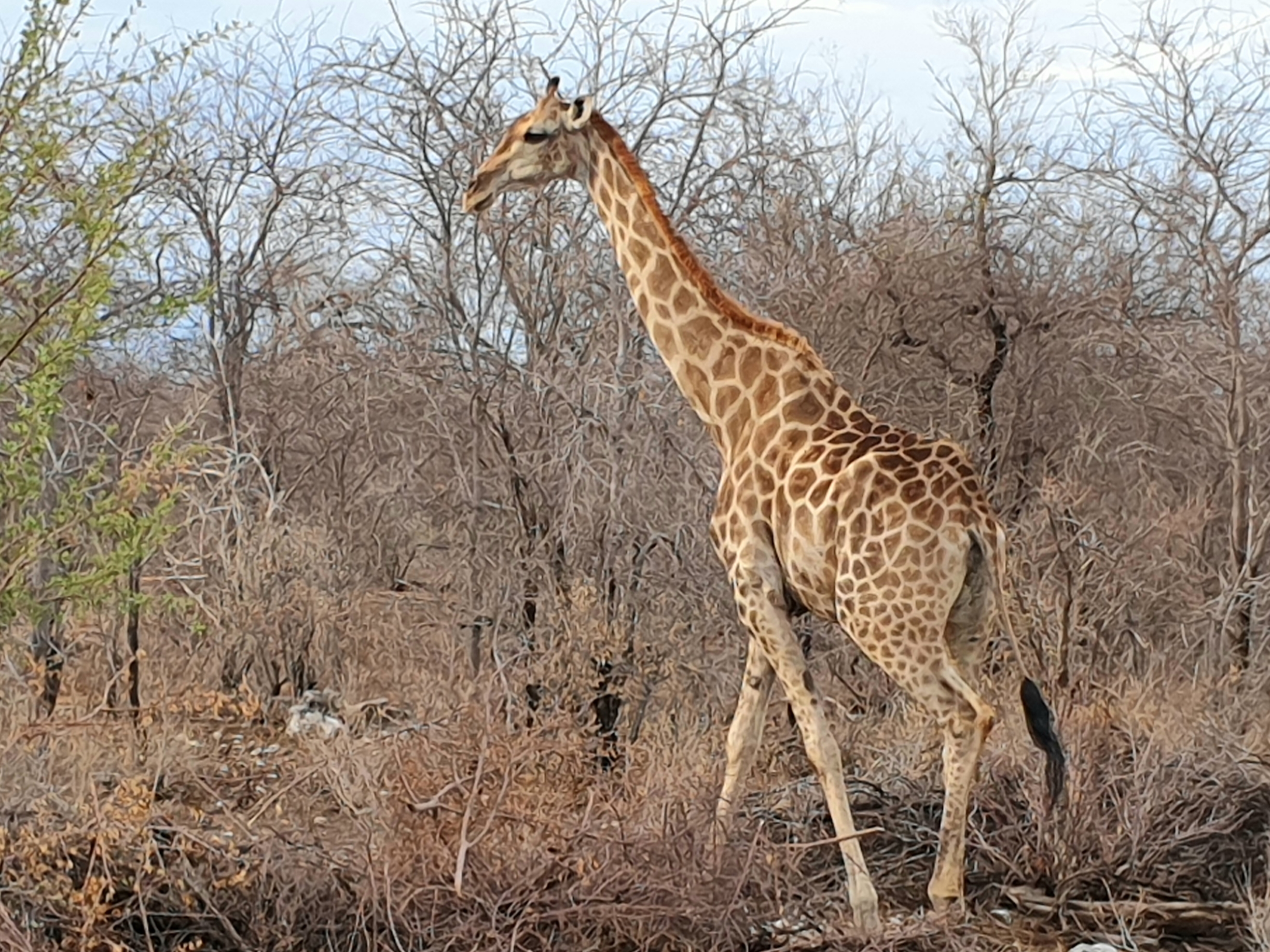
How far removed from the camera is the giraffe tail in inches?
195

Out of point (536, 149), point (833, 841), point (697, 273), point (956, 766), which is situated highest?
point (536, 149)

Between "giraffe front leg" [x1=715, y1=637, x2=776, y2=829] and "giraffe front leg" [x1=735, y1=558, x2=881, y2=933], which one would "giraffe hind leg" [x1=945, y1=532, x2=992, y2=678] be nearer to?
"giraffe front leg" [x1=735, y1=558, x2=881, y2=933]

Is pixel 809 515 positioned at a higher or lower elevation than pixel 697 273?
lower

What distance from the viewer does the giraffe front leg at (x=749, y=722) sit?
5.25m

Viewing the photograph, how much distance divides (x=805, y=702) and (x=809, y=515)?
0.67 m

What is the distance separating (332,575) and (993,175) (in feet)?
18.5

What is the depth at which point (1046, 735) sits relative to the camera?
16.6 ft

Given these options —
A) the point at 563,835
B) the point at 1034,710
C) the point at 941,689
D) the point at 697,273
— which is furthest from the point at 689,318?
the point at 563,835

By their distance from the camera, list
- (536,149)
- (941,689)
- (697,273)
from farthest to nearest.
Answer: (536,149)
(697,273)
(941,689)

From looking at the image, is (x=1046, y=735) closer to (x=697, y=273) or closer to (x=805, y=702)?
(x=805, y=702)

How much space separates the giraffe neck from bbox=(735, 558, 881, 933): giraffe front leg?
686mm

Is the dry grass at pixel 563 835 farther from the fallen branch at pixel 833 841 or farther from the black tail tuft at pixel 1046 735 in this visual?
the black tail tuft at pixel 1046 735

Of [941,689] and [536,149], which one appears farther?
[536,149]

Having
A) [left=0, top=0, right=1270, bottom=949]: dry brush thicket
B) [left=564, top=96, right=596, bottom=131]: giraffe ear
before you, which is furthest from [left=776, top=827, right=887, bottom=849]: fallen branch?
[left=564, top=96, right=596, bottom=131]: giraffe ear
